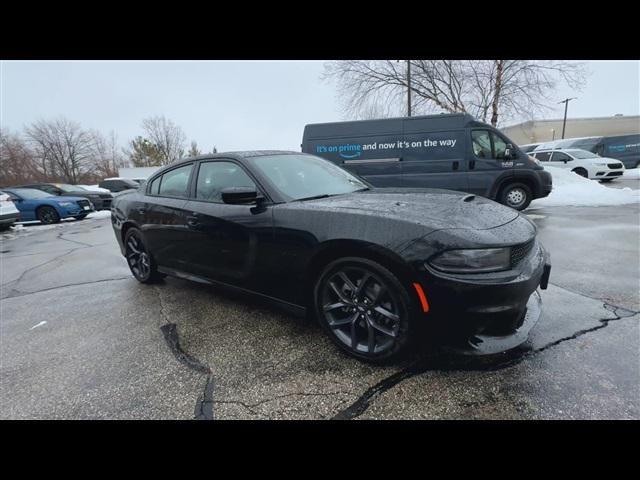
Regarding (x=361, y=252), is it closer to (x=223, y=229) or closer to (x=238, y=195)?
(x=238, y=195)

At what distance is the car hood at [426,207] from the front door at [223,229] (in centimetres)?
42

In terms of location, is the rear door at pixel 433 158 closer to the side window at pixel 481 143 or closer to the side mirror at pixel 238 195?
the side window at pixel 481 143

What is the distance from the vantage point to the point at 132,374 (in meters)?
2.30

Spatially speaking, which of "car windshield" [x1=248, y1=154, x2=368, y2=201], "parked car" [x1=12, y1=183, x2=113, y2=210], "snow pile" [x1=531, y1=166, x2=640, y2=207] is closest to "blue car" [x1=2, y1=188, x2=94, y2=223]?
"parked car" [x1=12, y1=183, x2=113, y2=210]

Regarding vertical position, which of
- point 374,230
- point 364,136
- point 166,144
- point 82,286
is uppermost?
point 166,144

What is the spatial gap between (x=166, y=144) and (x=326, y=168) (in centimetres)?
5030

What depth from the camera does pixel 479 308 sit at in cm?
183

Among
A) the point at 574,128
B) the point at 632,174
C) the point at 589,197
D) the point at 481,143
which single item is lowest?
the point at 632,174

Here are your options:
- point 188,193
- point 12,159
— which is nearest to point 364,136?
point 188,193

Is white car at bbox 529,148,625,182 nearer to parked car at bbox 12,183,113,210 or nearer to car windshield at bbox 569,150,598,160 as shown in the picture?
car windshield at bbox 569,150,598,160

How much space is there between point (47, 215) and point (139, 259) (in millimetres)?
10432

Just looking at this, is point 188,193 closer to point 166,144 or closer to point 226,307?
point 226,307

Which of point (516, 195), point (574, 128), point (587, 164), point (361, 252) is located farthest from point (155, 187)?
point (574, 128)

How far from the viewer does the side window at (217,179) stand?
2.87m
